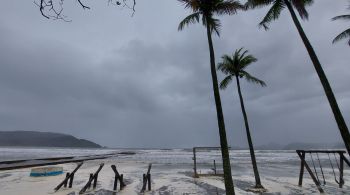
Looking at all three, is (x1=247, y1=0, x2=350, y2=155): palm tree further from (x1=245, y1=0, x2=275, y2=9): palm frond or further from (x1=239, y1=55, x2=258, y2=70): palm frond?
(x1=239, y1=55, x2=258, y2=70): palm frond

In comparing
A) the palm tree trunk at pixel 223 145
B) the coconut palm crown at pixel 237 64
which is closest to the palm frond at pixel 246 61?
the coconut palm crown at pixel 237 64

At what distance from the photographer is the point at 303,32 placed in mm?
12617

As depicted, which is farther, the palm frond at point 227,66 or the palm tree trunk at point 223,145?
the palm frond at point 227,66

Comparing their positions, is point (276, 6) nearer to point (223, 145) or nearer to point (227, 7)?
point (227, 7)

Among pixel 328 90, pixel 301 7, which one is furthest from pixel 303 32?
pixel 328 90

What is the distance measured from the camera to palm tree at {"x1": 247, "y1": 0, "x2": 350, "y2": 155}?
10672 millimetres

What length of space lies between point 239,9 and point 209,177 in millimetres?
14734

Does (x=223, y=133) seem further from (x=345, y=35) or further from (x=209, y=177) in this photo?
(x=345, y=35)

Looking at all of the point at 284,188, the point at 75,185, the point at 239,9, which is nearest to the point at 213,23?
the point at 239,9

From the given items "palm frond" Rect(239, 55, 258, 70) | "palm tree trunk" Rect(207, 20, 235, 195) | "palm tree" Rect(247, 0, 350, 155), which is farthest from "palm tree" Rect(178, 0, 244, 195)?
"palm frond" Rect(239, 55, 258, 70)

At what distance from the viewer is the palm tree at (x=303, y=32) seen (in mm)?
10672

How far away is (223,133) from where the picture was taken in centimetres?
1065

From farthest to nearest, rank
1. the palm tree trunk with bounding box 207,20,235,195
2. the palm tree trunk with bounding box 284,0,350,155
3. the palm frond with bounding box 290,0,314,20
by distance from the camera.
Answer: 1. the palm frond with bounding box 290,0,314,20
2. the palm tree trunk with bounding box 284,0,350,155
3. the palm tree trunk with bounding box 207,20,235,195

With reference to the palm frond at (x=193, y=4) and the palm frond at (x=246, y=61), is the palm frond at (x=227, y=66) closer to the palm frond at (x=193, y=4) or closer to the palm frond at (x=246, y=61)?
the palm frond at (x=246, y=61)
